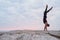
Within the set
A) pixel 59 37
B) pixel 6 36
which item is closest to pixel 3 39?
pixel 6 36

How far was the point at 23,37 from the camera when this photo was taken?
9711mm

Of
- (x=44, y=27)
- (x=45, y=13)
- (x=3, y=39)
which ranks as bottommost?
(x=3, y=39)

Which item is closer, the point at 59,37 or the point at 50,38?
the point at 50,38

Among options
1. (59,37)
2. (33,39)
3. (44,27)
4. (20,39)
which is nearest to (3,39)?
(20,39)

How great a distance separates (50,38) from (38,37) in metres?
0.74

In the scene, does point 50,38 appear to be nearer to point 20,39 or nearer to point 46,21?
point 20,39

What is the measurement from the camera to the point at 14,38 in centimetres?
971

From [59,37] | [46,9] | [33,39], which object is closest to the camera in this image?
[33,39]

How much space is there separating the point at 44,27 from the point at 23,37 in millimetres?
4599

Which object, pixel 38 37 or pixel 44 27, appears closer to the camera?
pixel 38 37

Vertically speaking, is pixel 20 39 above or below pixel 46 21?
below

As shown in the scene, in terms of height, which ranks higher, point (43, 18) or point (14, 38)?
point (43, 18)

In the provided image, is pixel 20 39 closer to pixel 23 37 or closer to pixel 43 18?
pixel 23 37

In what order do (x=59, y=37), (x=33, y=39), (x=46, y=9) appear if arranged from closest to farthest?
(x=33, y=39) < (x=59, y=37) < (x=46, y=9)
